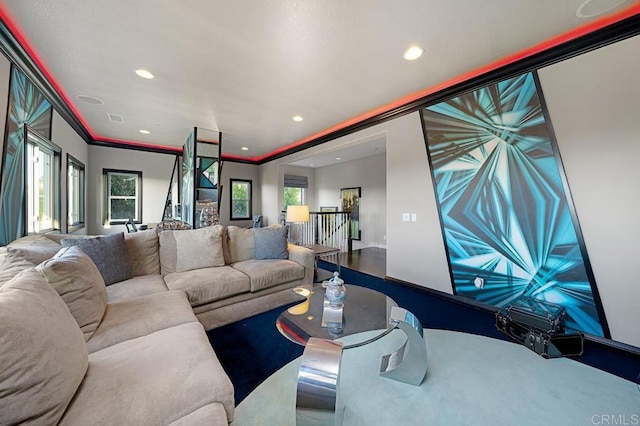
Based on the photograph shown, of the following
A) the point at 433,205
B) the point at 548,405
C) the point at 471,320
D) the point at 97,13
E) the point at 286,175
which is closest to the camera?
the point at 548,405

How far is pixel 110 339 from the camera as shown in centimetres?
135

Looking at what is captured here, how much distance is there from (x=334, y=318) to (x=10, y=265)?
188 centimetres

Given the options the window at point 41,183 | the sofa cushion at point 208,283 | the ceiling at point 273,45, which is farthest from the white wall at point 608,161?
the window at point 41,183

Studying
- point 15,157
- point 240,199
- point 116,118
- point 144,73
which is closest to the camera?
point 15,157

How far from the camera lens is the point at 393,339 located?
2.21m

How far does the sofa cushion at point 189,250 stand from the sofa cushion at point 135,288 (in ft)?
0.84

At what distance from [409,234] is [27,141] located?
4.36 meters

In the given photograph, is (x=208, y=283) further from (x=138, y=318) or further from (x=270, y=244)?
(x=270, y=244)

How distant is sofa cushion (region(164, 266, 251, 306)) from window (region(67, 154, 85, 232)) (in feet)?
10.1

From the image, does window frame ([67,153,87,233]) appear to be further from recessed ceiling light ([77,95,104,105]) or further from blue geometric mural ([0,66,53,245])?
blue geometric mural ([0,66,53,245])

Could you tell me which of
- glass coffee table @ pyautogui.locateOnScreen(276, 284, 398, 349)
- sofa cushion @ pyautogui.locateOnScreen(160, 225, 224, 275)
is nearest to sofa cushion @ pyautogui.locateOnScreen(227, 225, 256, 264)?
sofa cushion @ pyautogui.locateOnScreen(160, 225, 224, 275)

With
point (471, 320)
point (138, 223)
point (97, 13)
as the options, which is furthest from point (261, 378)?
point (138, 223)

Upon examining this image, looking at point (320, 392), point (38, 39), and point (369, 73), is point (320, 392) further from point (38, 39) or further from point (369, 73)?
point (38, 39)

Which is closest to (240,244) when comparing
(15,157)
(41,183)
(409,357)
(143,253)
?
(143,253)
